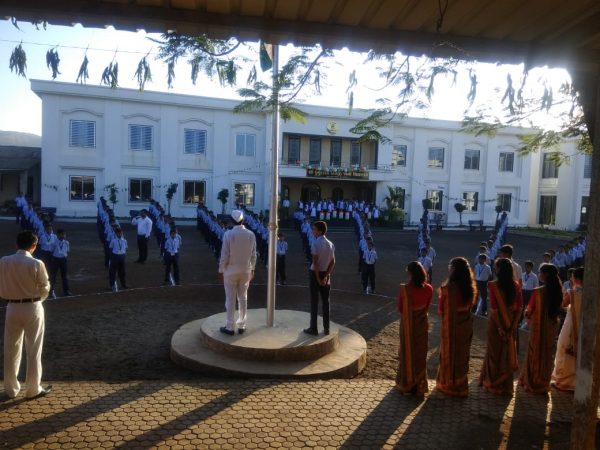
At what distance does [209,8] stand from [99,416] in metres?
3.38

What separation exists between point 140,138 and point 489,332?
2545cm

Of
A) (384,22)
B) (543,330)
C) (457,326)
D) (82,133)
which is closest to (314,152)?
(82,133)

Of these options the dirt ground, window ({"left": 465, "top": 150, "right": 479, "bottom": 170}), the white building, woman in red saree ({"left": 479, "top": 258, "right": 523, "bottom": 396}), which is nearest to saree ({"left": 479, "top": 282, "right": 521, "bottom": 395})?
woman in red saree ({"left": 479, "top": 258, "right": 523, "bottom": 396})

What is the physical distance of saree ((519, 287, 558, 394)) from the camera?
16.3 ft

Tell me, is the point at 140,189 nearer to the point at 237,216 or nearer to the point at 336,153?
the point at 336,153

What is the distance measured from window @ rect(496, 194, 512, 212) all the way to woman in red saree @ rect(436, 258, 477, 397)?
31645mm

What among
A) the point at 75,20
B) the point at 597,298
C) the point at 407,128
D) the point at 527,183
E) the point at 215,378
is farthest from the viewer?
the point at 527,183

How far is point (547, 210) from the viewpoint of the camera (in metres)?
35.9

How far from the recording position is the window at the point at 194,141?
27828mm

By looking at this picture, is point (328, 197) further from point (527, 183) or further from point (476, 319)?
point (476, 319)

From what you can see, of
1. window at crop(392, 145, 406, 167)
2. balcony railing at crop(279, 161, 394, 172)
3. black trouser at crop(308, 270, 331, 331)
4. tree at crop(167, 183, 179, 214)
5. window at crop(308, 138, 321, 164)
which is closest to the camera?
black trouser at crop(308, 270, 331, 331)

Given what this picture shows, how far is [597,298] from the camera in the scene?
2832 millimetres

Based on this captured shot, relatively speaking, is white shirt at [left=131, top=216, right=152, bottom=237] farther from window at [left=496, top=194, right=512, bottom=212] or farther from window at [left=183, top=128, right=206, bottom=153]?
window at [left=496, top=194, right=512, bottom=212]

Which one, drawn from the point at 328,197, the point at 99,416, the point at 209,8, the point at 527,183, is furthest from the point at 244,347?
the point at 527,183
